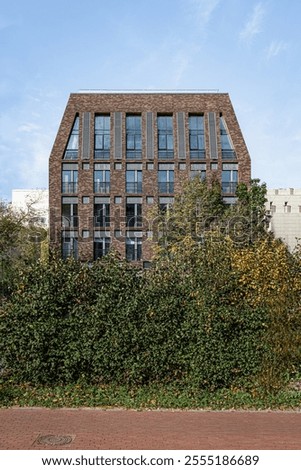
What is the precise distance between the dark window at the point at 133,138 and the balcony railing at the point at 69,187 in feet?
16.7

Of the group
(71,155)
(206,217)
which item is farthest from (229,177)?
(71,155)

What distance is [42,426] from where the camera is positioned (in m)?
10.9

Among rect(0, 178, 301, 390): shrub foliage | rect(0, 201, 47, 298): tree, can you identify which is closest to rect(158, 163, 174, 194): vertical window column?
rect(0, 201, 47, 298): tree

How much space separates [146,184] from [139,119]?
230 inches

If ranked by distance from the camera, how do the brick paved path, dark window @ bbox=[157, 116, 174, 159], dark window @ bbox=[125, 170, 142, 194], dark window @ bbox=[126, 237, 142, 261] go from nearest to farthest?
the brick paved path, dark window @ bbox=[126, 237, 142, 261], dark window @ bbox=[125, 170, 142, 194], dark window @ bbox=[157, 116, 174, 159]

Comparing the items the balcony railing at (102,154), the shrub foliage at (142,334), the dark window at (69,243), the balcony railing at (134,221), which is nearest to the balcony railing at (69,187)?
the balcony railing at (102,154)

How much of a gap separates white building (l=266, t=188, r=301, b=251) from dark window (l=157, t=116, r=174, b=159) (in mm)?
11613

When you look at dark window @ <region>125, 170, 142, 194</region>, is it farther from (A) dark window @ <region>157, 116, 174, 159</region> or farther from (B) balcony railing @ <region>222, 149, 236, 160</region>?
(B) balcony railing @ <region>222, 149, 236, 160</region>

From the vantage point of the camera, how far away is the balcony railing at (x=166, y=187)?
49.9 meters

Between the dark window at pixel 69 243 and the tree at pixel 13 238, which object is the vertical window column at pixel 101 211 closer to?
the dark window at pixel 69 243

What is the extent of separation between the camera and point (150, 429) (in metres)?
10.6

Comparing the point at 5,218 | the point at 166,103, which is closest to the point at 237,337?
the point at 5,218

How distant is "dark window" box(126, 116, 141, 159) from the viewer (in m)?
50.2

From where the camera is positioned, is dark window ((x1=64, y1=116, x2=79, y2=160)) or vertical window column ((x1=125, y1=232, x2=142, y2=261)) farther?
dark window ((x1=64, y1=116, x2=79, y2=160))
